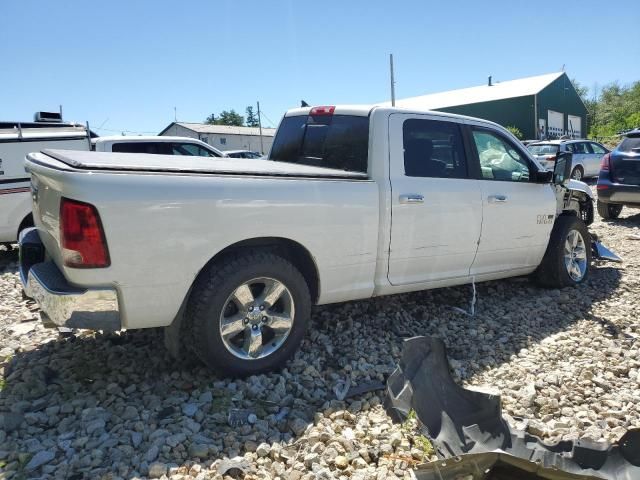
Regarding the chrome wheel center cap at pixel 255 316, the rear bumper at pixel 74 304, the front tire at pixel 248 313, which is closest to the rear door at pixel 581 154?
the front tire at pixel 248 313

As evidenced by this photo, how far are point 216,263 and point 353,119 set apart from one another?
1740 millimetres

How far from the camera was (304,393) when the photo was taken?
3350mm

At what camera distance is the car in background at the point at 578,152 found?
54.6ft

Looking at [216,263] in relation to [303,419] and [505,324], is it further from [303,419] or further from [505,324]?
[505,324]

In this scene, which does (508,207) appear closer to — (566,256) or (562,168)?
(562,168)

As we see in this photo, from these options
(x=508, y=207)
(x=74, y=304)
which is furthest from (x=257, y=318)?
(x=508, y=207)

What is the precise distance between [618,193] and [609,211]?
978 mm

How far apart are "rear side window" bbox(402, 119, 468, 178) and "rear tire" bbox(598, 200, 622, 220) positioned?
6.89 metres

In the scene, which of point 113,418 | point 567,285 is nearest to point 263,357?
point 113,418

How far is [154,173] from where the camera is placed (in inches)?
115

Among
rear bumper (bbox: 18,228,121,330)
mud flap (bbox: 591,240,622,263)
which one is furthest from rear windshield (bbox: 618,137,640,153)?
rear bumper (bbox: 18,228,121,330)

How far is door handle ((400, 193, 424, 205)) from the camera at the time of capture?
3.90 m

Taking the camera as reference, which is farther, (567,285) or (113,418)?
(567,285)

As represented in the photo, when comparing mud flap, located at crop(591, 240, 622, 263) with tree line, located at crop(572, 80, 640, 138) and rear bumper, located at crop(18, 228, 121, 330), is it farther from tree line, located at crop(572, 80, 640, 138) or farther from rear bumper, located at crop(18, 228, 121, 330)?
tree line, located at crop(572, 80, 640, 138)
